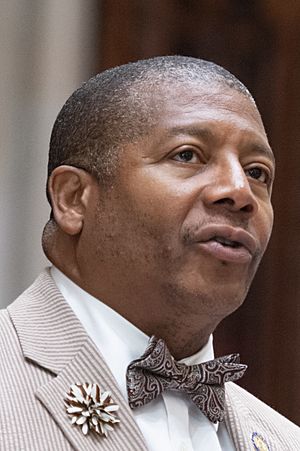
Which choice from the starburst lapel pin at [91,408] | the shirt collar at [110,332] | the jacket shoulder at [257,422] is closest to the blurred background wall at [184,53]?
the jacket shoulder at [257,422]

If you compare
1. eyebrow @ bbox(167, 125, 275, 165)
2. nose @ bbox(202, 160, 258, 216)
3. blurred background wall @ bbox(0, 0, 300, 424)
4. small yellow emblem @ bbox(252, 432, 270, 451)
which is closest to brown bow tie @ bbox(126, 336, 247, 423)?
small yellow emblem @ bbox(252, 432, 270, 451)

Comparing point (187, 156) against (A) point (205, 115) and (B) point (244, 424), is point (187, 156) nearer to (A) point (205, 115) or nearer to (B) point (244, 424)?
(A) point (205, 115)

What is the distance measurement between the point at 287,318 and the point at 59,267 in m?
2.04

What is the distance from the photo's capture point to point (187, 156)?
262 centimetres

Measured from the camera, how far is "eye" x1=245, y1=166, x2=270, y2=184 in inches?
107

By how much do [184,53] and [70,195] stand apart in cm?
209

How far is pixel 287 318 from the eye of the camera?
4.61 m

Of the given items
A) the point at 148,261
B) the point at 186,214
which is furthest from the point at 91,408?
the point at 186,214

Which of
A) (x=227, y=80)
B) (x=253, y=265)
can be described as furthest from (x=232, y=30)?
(x=253, y=265)

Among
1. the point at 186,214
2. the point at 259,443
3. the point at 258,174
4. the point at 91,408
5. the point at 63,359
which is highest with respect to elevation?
the point at 258,174

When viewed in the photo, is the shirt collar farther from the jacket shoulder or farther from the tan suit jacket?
the jacket shoulder

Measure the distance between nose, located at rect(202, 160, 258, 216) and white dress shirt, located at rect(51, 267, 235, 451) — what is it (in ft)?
1.14

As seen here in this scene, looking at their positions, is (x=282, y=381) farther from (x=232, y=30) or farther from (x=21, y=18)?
(x=21, y=18)

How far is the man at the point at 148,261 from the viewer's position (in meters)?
2.45
